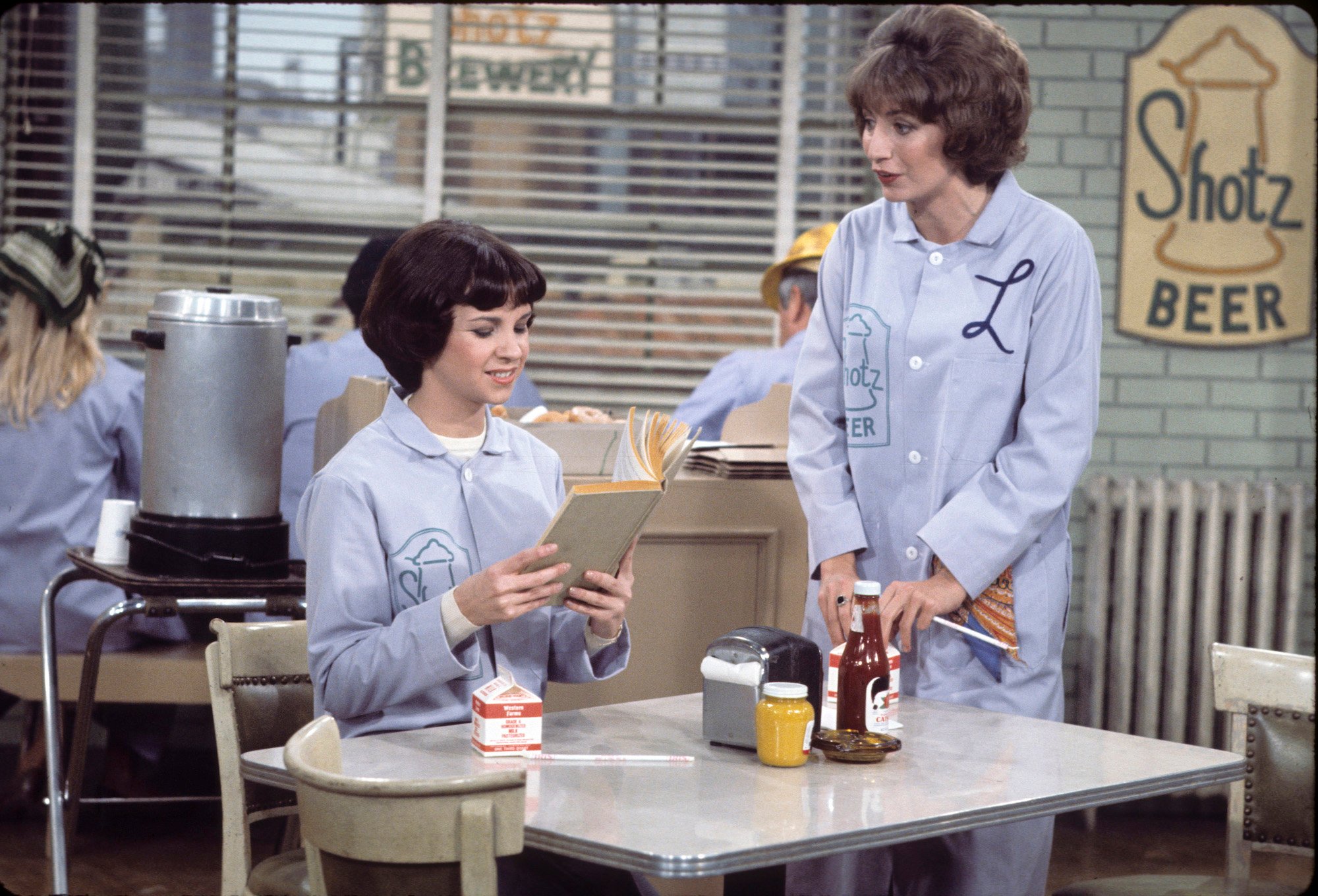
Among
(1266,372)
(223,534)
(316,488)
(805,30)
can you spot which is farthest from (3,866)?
(1266,372)

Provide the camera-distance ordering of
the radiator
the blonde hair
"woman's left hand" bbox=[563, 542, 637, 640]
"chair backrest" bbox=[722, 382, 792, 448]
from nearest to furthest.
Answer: "woman's left hand" bbox=[563, 542, 637, 640], "chair backrest" bbox=[722, 382, 792, 448], the blonde hair, the radiator

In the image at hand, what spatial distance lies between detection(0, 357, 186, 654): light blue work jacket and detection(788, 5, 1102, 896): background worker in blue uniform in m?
2.17

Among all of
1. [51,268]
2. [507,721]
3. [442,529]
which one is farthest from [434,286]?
[51,268]

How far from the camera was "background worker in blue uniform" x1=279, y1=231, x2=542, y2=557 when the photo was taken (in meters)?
3.87

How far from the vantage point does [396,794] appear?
4.63 ft

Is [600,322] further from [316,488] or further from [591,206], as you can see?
[316,488]

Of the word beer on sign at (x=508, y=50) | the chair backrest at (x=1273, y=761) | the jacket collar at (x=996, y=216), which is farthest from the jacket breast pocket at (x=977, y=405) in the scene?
the word beer on sign at (x=508, y=50)

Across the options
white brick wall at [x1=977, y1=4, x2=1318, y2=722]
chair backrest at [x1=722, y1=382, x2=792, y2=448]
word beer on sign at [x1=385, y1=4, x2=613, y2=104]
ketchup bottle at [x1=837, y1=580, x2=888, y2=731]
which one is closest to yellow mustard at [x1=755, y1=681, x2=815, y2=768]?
ketchup bottle at [x1=837, y1=580, x2=888, y2=731]

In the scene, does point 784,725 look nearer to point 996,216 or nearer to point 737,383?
point 996,216

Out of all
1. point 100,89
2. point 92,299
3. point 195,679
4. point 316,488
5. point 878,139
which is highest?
point 100,89

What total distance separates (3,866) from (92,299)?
1438 mm

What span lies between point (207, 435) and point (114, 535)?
0.33m

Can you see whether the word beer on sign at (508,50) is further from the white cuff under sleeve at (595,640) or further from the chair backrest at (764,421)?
the white cuff under sleeve at (595,640)

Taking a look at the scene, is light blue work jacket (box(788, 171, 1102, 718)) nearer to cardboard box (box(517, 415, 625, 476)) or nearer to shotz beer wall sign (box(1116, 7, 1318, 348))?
cardboard box (box(517, 415, 625, 476))
